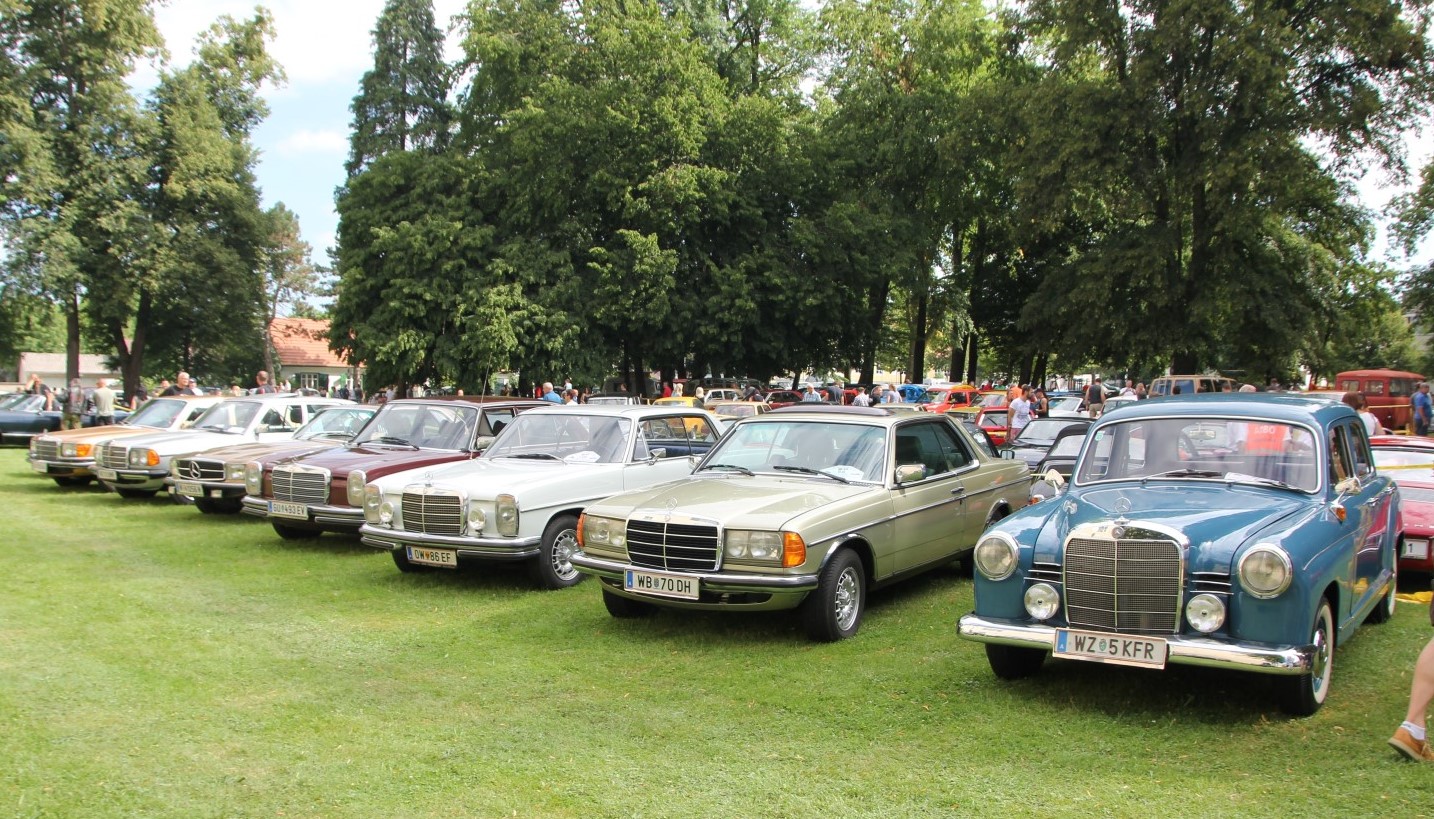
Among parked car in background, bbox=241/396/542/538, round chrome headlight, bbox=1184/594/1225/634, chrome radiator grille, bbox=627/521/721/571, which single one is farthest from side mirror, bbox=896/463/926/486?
parked car in background, bbox=241/396/542/538

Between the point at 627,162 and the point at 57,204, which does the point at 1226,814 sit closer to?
the point at 627,162

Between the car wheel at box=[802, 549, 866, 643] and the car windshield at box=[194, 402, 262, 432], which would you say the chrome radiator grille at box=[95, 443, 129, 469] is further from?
the car wheel at box=[802, 549, 866, 643]

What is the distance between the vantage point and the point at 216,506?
14680 mm

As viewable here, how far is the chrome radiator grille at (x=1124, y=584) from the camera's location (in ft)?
17.9

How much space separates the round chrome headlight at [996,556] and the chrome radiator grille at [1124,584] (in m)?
0.32

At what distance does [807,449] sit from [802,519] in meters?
1.47

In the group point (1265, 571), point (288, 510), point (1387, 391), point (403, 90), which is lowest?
point (288, 510)

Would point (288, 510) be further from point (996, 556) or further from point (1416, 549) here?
point (1416, 549)

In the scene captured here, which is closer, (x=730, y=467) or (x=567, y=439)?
(x=730, y=467)

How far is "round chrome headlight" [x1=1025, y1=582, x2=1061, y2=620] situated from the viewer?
18.9 ft

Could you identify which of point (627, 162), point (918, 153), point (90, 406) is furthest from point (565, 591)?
point (918, 153)

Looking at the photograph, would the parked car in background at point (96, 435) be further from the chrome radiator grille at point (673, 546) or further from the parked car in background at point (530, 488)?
the chrome radiator grille at point (673, 546)

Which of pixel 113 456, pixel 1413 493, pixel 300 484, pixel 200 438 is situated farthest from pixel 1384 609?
pixel 113 456

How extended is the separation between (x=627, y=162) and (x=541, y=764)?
3048cm
